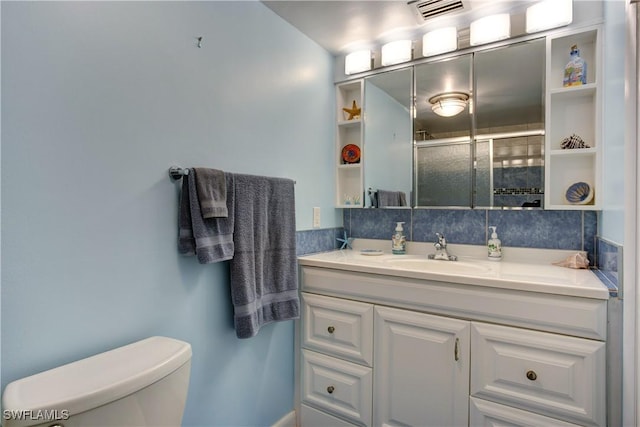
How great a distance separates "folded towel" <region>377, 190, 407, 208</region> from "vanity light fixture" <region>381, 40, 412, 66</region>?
2.42 feet

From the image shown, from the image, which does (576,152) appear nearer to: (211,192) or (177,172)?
(211,192)

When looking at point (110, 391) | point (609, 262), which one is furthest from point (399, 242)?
point (110, 391)

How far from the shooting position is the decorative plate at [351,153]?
2094mm

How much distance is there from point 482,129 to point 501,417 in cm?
129

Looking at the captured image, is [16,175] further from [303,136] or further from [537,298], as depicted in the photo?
[537,298]

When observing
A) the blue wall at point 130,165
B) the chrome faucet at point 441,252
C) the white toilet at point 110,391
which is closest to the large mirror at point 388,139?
the chrome faucet at point 441,252

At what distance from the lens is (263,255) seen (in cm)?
150

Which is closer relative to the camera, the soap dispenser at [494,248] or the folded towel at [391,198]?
the soap dispenser at [494,248]

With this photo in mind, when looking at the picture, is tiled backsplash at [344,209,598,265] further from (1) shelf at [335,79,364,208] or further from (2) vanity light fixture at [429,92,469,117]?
(2) vanity light fixture at [429,92,469,117]

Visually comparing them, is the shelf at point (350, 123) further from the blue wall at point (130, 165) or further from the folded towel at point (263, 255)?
the folded towel at point (263, 255)

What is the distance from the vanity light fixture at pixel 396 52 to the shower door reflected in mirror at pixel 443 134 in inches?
3.9

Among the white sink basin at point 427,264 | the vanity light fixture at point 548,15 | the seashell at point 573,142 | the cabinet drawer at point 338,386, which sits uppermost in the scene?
the vanity light fixture at point 548,15

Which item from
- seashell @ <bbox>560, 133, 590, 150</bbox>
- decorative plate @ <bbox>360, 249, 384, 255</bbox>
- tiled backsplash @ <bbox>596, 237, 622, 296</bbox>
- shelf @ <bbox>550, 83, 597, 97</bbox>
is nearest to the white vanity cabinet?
tiled backsplash @ <bbox>596, 237, 622, 296</bbox>

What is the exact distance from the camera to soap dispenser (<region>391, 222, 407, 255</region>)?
6.41 feet
